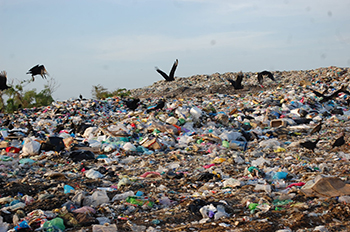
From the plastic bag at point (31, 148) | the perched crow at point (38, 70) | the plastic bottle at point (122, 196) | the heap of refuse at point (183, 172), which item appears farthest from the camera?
the perched crow at point (38, 70)

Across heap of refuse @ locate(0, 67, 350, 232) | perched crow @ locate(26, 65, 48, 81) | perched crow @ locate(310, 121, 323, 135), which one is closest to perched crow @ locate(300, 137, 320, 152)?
heap of refuse @ locate(0, 67, 350, 232)

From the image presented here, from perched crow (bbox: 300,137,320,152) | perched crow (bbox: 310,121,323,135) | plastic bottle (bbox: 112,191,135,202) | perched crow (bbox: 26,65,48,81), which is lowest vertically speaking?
plastic bottle (bbox: 112,191,135,202)

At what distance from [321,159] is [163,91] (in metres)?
11.8

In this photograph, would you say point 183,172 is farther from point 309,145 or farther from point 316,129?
point 316,129

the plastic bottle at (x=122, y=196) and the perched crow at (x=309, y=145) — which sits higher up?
the perched crow at (x=309, y=145)

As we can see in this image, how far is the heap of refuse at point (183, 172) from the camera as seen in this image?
2350mm

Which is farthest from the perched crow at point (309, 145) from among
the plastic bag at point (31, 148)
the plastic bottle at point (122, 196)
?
the plastic bag at point (31, 148)

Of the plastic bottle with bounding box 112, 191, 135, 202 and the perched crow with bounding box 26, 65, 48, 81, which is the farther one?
the perched crow with bounding box 26, 65, 48, 81

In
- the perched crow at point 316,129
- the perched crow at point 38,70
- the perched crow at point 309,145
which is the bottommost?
the perched crow at point 309,145

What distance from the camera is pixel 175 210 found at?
8.50 feet

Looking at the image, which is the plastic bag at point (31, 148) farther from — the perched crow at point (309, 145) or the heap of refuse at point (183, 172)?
the perched crow at point (309, 145)

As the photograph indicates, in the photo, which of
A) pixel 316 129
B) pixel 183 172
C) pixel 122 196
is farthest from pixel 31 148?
pixel 316 129

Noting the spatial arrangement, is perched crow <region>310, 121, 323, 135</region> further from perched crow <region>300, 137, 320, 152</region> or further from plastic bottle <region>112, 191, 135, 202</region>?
plastic bottle <region>112, 191, 135, 202</region>

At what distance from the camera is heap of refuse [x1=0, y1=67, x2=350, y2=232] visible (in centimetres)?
235
